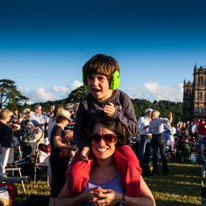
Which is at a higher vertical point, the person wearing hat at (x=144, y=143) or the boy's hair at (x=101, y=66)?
the boy's hair at (x=101, y=66)

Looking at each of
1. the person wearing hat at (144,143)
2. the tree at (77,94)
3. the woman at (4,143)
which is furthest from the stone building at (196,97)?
the woman at (4,143)

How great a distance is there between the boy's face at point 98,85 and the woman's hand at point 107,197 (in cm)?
75

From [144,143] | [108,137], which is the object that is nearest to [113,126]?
[108,137]

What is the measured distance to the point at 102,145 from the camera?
6.98ft

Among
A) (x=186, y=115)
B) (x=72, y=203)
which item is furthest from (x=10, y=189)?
(x=186, y=115)

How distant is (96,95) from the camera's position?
88.4 inches

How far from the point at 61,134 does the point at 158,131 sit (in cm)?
440

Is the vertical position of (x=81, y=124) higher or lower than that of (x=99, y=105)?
lower

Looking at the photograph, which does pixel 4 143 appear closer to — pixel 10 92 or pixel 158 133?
pixel 158 133

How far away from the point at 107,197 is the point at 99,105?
0.77 meters

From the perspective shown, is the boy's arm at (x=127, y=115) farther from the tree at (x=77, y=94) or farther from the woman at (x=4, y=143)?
the tree at (x=77, y=94)

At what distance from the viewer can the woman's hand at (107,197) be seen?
6.37 feet

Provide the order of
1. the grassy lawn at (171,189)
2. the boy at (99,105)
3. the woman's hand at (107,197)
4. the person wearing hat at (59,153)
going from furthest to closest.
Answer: the grassy lawn at (171,189)
the person wearing hat at (59,153)
the boy at (99,105)
the woman's hand at (107,197)

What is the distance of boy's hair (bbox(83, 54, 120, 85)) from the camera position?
7.09ft
